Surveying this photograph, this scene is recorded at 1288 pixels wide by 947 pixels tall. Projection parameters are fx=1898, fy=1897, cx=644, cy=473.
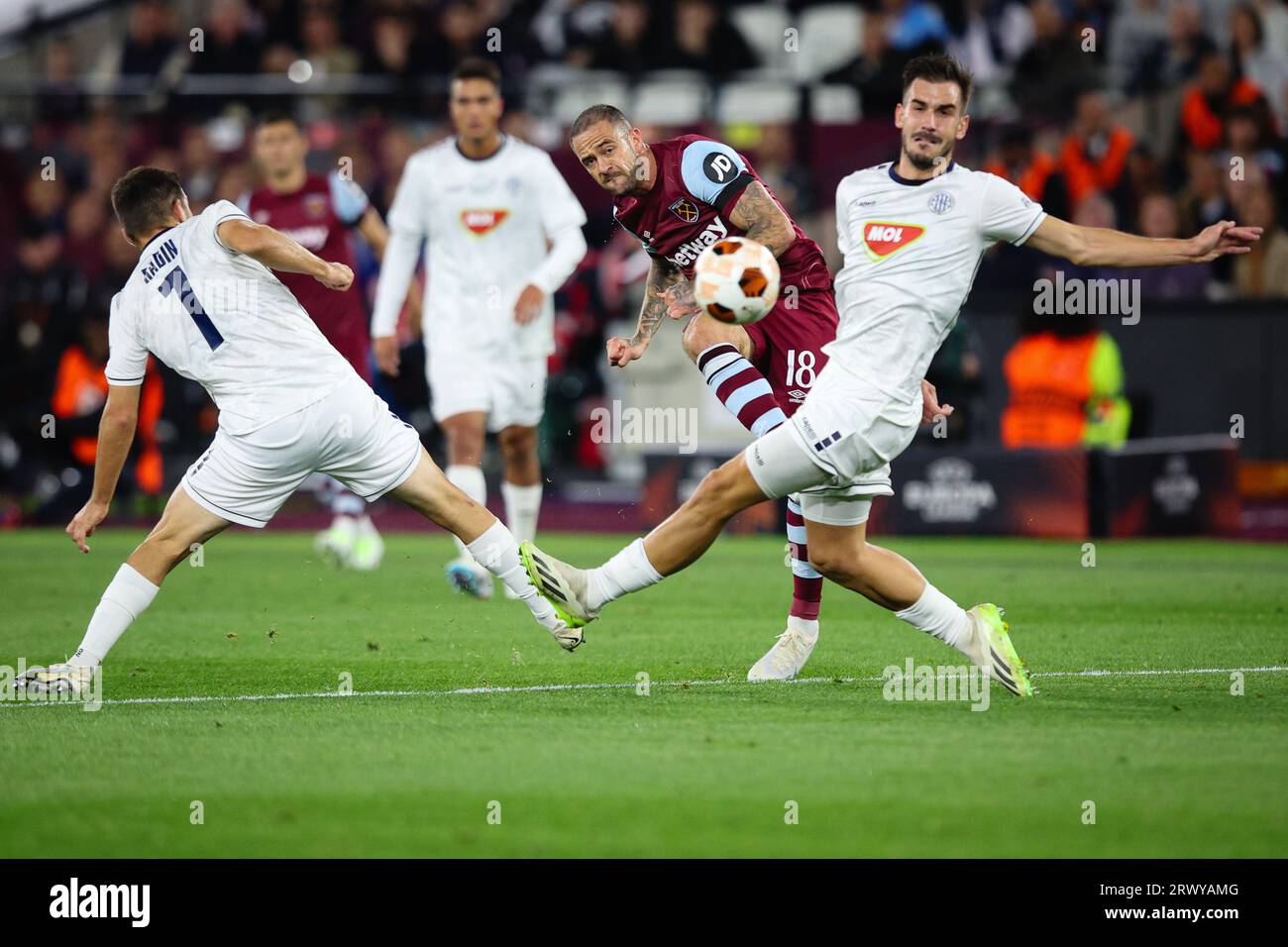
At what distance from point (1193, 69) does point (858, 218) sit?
1324cm

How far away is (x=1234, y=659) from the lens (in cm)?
819

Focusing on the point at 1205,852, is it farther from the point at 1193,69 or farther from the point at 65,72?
the point at 65,72

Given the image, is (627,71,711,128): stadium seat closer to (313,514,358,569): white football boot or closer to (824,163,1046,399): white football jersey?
(313,514,358,569): white football boot

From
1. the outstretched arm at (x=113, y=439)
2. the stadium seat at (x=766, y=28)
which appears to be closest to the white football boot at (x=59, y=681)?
the outstretched arm at (x=113, y=439)

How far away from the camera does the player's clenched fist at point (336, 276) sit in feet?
23.4

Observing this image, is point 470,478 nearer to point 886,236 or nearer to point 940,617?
point 940,617

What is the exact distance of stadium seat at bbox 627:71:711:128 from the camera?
67.6 ft

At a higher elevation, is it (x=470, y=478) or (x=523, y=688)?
(x=470, y=478)

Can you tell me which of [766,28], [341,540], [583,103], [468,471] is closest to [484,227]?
[468,471]

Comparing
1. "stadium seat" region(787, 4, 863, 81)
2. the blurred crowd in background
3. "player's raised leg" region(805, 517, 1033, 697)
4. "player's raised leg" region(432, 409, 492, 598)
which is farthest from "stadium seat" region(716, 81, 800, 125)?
"player's raised leg" region(805, 517, 1033, 697)

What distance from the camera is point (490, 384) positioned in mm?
11156

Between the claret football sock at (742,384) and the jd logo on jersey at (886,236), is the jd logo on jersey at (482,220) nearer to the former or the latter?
the claret football sock at (742,384)

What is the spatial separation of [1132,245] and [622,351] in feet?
6.51

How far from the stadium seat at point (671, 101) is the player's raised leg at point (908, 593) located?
14.0 m
